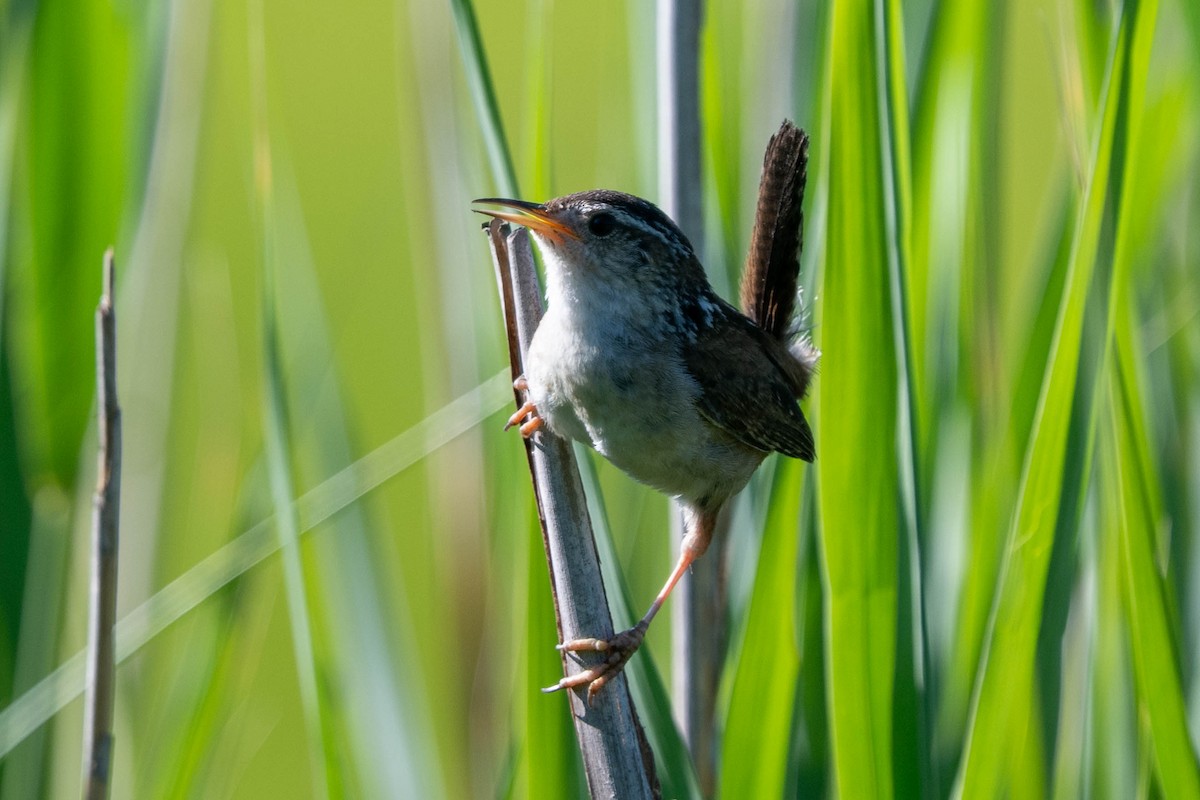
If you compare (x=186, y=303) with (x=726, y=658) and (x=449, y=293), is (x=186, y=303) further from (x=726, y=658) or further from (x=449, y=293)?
(x=726, y=658)

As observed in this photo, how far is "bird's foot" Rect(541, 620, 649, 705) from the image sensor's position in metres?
1.06

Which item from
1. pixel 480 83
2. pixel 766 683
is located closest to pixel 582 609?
pixel 766 683

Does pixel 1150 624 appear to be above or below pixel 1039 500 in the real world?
below

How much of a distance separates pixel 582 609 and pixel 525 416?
399 millimetres

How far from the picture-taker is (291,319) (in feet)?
4.70

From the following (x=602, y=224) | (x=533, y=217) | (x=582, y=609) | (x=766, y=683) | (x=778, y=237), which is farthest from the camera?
(x=778, y=237)

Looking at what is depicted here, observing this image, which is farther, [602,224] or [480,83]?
[602,224]

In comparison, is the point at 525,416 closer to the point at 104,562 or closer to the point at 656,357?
the point at 656,357

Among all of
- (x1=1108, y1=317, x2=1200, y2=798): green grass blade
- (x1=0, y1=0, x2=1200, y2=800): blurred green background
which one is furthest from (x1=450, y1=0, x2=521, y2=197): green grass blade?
(x1=1108, y1=317, x2=1200, y2=798): green grass blade

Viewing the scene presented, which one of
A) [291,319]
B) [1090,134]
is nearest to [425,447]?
[291,319]

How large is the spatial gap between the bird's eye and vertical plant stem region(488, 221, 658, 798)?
238mm

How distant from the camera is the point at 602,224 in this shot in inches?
56.8

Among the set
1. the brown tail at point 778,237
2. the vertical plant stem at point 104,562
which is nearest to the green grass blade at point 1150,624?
the brown tail at point 778,237

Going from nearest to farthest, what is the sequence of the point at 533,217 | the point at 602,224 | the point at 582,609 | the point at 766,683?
the point at 582,609, the point at 766,683, the point at 533,217, the point at 602,224
